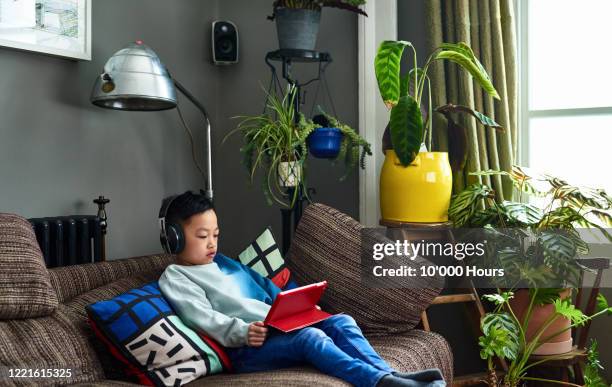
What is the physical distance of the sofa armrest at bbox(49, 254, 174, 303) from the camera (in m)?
2.17

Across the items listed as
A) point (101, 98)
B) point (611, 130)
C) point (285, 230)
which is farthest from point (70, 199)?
point (611, 130)

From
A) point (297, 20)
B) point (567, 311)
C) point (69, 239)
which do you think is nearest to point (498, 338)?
point (567, 311)

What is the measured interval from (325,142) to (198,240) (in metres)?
0.92

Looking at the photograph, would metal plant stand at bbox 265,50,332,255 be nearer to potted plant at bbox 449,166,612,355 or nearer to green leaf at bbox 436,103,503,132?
green leaf at bbox 436,103,503,132

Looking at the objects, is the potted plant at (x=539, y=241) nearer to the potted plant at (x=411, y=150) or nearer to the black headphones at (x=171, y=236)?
the potted plant at (x=411, y=150)

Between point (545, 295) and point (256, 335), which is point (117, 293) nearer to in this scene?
point (256, 335)

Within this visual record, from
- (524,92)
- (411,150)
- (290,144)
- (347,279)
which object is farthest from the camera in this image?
(524,92)

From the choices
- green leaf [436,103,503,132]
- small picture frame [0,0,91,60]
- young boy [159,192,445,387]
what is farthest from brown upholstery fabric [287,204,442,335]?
small picture frame [0,0,91,60]

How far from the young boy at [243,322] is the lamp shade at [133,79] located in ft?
1.77

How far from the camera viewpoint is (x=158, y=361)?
186 centimetres

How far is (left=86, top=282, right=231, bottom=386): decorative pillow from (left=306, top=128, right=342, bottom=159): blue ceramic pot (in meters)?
1.17

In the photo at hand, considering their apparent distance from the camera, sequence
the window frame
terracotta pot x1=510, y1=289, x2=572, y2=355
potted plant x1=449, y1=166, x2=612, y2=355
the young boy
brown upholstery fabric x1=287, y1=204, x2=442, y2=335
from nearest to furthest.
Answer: the young boy → brown upholstery fabric x1=287, y1=204, x2=442, y2=335 → potted plant x1=449, y1=166, x2=612, y2=355 → terracotta pot x1=510, y1=289, x2=572, y2=355 → the window frame

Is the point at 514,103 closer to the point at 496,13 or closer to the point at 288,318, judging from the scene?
the point at 496,13

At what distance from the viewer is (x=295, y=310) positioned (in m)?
1.99
